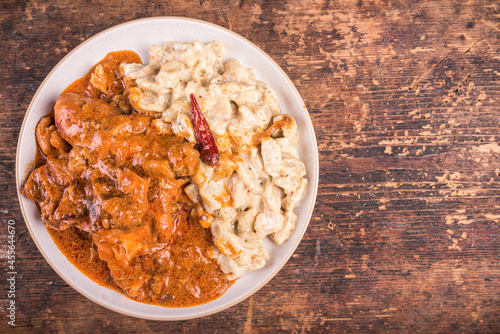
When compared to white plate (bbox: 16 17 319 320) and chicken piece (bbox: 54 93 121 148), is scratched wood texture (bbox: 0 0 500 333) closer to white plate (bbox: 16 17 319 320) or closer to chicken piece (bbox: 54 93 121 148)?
white plate (bbox: 16 17 319 320)

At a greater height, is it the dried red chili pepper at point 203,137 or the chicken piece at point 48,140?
the dried red chili pepper at point 203,137

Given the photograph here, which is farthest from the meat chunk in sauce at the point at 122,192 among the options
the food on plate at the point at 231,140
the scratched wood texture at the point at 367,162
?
the scratched wood texture at the point at 367,162

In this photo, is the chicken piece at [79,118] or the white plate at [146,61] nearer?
the chicken piece at [79,118]

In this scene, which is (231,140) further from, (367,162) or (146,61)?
(367,162)

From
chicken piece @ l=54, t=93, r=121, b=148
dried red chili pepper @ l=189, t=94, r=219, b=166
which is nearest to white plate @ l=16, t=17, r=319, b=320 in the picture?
chicken piece @ l=54, t=93, r=121, b=148

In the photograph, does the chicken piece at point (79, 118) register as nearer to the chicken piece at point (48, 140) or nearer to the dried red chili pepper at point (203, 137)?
the chicken piece at point (48, 140)

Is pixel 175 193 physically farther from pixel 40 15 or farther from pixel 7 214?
pixel 40 15
